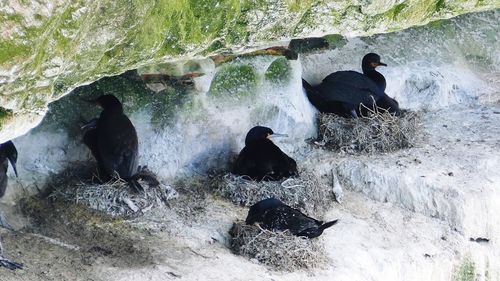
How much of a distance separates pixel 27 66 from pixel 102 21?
498 mm

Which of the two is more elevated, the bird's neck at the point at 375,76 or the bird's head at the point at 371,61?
the bird's head at the point at 371,61

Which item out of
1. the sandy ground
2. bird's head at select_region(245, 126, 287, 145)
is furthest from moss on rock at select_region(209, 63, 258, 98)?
the sandy ground

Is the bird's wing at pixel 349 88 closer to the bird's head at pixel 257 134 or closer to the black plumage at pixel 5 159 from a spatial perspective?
the bird's head at pixel 257 134

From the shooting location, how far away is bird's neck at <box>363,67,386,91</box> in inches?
397

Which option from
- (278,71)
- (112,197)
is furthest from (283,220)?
(278,71)

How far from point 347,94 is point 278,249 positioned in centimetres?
265

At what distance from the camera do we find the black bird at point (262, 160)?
8.50 meters

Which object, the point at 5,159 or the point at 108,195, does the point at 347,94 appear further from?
the point at 5,159

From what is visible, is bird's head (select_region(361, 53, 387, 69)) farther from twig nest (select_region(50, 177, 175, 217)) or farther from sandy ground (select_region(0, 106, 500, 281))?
twig nest (select_region(50, 177, 175, 217))

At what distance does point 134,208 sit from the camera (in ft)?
25.6

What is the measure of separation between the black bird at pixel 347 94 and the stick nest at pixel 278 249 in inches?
91.6

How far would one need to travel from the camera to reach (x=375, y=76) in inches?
399

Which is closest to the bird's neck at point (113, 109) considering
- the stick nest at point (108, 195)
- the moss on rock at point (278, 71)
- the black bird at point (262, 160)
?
the stick nest at point (108, 195)

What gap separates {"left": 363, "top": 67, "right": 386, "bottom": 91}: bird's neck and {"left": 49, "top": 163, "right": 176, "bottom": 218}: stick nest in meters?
2.74
